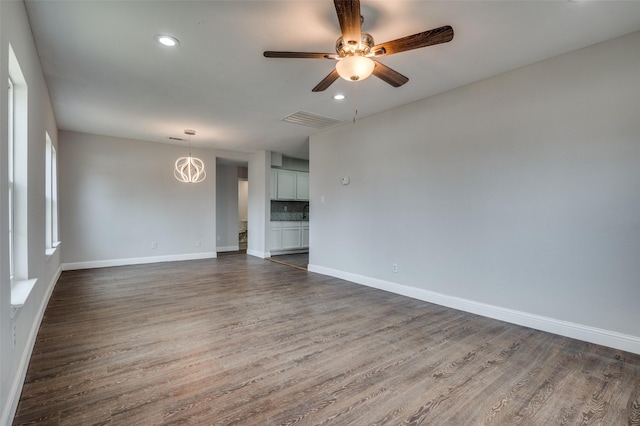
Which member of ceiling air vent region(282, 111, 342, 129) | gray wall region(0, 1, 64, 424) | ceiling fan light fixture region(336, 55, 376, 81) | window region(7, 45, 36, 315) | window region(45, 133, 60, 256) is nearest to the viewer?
gray wall region(0, 1, 64, 424)

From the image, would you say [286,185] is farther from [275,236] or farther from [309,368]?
[309,368]

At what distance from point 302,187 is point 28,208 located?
5.92 meters

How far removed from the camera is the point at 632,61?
235 centimetres

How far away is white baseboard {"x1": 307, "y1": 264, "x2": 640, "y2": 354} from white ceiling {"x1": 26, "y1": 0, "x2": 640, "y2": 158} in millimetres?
2383

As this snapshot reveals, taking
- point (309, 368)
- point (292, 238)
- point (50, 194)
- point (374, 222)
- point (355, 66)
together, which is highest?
point (355, 66)

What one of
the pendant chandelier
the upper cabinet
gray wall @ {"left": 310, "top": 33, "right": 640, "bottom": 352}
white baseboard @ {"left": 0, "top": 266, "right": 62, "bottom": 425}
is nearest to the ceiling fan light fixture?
gray wall @ {"left": 310, "top": 33, "right": 640, "bottom": 352}

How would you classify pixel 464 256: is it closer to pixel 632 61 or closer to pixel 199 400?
pixel 632 61

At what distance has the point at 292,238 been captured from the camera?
753 centimetres

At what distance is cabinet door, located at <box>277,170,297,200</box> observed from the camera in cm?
740

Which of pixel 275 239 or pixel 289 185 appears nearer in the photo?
pixel 275 239

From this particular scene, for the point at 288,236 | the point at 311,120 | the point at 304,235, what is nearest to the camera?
the point at 311,120

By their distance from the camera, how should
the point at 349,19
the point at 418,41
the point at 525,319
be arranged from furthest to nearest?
the point at 525,319 → the point at 418,41 → the point at 349,19

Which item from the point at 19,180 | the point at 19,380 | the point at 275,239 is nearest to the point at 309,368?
the point at 19,380

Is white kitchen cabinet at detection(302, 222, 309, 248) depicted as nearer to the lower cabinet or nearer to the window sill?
the lower cabinet
